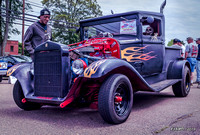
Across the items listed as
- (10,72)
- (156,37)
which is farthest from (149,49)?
(10,72)

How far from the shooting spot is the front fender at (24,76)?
12.2 ft

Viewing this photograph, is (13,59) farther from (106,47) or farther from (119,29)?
(106,47)

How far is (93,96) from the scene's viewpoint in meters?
3.64

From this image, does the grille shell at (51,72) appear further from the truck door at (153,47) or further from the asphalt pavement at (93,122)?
the truck door at (153,47)

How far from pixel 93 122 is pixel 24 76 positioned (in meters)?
1.48

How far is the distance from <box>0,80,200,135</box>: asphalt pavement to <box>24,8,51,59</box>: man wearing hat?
129 centimetres

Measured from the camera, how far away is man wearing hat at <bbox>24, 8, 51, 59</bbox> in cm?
420

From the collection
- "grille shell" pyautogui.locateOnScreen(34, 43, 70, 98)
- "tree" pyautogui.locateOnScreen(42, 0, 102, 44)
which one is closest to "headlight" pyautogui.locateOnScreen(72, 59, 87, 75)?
"grille shell" pyautogui.locateOnScreen(34, 43, 70, 98)

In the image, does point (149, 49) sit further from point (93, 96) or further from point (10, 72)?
point (10, 72)

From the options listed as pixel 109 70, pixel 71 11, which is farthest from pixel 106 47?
pixel 71 11

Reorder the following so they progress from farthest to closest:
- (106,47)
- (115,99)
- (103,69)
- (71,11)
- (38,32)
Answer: (71,11) < (38,32) < (106,47) < (115,99) < (103,69)

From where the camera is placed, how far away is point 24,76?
Answer: 3838 mm

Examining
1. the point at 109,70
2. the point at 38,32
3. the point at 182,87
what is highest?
A: the point at 38,32

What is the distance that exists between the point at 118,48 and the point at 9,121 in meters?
2.24
